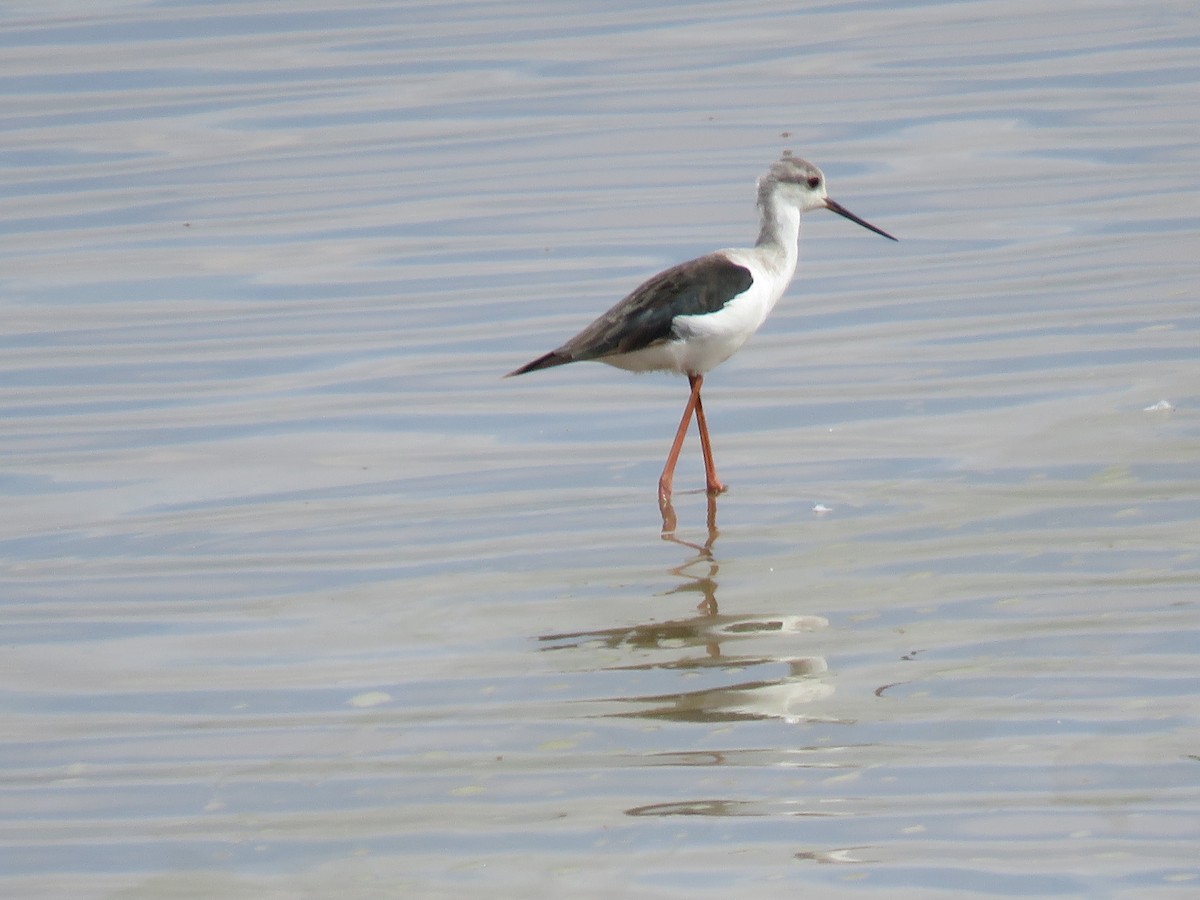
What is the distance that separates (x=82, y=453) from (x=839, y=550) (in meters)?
3.34

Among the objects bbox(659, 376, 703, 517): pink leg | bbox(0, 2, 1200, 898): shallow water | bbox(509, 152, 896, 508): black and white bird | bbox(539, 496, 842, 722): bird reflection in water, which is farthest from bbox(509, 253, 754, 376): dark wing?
bbox(539, 496, 842, 722): bird reflection in water

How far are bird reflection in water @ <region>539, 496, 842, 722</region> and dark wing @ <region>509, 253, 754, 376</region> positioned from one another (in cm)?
147

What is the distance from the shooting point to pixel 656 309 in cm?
734

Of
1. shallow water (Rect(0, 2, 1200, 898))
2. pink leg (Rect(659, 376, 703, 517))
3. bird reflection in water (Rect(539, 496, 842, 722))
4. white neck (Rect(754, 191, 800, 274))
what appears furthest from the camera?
white neck (Rect(754, 191, 800, 274))

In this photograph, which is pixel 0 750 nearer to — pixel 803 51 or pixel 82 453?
pixel 82 453

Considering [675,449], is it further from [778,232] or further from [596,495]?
[778,232]

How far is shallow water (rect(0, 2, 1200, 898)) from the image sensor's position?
440cm

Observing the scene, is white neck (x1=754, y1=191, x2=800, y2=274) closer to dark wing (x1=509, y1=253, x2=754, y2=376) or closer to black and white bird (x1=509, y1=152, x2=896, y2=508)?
black and white bird (x1=509, y1=152, x2=896, y2=508)

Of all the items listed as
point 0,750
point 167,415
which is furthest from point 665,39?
point 0,750

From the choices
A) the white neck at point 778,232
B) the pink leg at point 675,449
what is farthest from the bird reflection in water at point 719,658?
the white neck at point 778,232

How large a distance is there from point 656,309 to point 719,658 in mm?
2332

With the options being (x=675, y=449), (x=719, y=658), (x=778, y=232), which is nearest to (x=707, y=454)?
(x=675, y=449)

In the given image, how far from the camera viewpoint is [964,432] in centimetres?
727

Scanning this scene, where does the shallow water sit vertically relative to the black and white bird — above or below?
below
